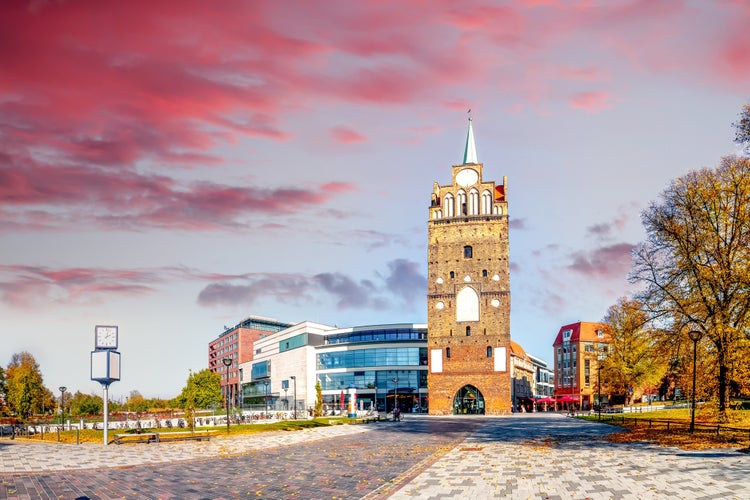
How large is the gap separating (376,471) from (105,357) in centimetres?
2079

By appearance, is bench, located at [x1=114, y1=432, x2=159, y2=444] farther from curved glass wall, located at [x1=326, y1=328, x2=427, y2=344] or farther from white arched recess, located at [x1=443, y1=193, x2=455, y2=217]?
curved glass wall, located at [x1=326, y1=328, x2=427, y2=344]

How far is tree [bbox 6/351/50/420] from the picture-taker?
69.1 m

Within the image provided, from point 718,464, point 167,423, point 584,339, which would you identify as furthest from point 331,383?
point 718,464

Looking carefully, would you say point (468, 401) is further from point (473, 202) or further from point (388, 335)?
point (388, 335)

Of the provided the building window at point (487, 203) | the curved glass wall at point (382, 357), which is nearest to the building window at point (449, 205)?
the building window at point (487, 203)

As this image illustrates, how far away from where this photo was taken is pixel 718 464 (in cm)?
2023

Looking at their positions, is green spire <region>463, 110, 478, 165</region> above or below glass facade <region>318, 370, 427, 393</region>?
above

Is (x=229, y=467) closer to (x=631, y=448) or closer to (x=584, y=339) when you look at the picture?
(x=631, y=448)

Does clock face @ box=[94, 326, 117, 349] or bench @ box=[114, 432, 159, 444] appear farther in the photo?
clock face @ box=[94, 326, 117, 349]

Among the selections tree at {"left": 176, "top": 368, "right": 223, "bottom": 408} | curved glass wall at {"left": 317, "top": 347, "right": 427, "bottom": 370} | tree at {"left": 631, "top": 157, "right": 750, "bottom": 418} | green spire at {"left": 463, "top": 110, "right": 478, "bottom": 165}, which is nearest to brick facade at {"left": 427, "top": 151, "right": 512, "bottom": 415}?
green spire at {"left": 463, "top": 110, "right": 478, "bottom": 165}

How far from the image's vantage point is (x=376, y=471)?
2130cm

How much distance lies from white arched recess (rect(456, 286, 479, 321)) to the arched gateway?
8757 mm

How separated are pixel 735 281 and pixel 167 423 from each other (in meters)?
42.7

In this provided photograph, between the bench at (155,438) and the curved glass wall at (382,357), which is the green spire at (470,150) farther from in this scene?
the bench at (155,438)
